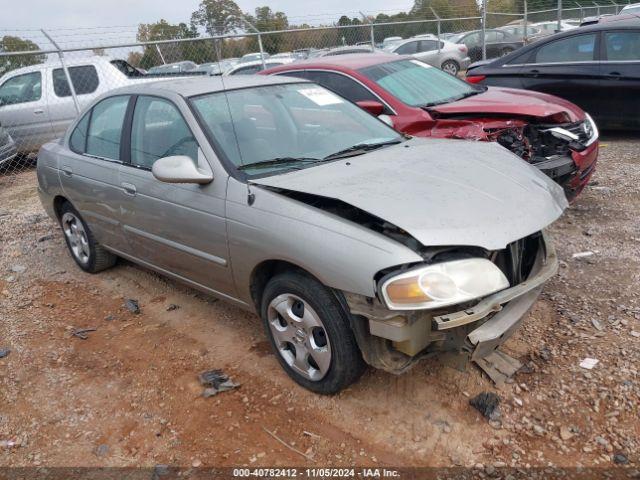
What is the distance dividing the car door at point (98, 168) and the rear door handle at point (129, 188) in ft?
0.34

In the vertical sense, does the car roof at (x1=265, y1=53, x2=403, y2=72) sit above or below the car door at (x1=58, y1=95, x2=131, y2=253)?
above

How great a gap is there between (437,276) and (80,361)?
2.49 meters

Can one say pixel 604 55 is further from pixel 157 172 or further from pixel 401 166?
pixel 157 172

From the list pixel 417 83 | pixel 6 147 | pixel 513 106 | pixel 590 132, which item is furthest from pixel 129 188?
pixel 6 147

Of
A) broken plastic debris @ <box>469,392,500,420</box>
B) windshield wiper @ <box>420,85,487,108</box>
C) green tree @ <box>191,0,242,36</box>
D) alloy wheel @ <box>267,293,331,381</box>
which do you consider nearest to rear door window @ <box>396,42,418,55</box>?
green tree @ <box>191,0,242,36</box>

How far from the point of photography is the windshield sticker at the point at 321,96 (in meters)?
3.92

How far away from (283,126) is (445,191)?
1273 mm

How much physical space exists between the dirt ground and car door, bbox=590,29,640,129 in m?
3.90

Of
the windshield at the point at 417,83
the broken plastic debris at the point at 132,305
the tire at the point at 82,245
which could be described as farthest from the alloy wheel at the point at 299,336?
the windshield at the point at 417,83

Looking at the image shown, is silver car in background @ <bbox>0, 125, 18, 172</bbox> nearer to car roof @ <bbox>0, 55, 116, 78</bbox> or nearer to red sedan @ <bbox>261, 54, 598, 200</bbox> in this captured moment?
car roof @ <bbox>0, 55, 116, 78</bbox>

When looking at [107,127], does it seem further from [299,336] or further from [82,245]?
[299,336]

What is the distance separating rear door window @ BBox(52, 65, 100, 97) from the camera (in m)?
9.57

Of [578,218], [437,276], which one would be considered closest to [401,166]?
[437,276]

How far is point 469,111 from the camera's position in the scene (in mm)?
5352
